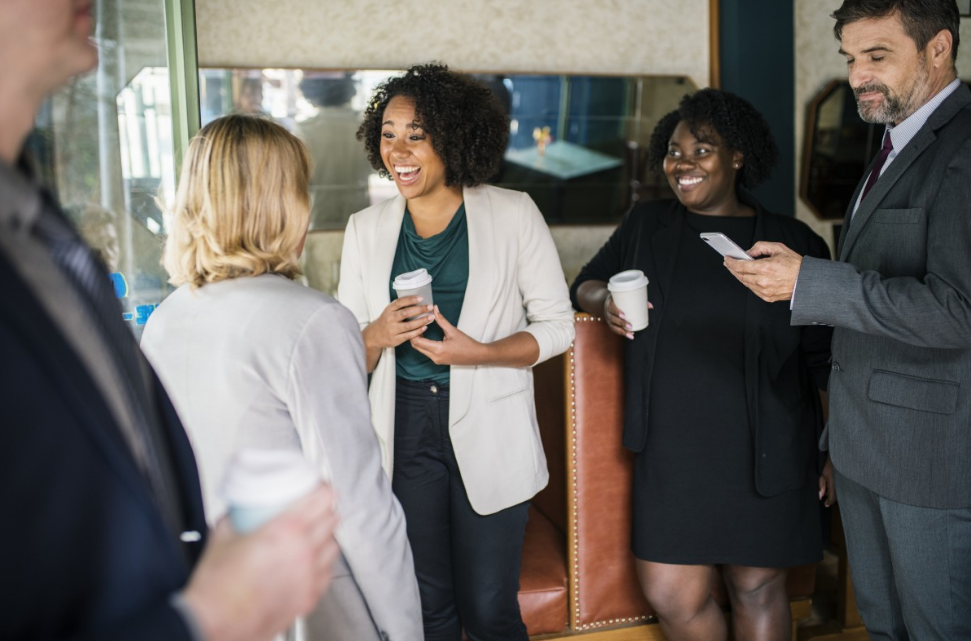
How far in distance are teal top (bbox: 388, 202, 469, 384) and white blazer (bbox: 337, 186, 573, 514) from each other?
1.4 inches

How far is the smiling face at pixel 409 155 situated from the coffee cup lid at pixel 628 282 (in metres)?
0.50

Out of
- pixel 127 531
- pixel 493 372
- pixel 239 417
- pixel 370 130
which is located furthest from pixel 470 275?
pixel 127 531

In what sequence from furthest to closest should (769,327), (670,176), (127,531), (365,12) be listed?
(365,12) → (670,176) → (769,327) → (127,531)

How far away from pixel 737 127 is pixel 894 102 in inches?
25.0

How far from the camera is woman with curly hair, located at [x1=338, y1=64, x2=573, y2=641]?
205cm

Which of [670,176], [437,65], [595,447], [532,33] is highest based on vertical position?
[532,33]

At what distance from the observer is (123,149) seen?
2.34 meters

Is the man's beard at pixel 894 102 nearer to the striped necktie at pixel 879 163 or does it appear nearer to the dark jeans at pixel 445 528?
the striped necktie at pixel 879 163

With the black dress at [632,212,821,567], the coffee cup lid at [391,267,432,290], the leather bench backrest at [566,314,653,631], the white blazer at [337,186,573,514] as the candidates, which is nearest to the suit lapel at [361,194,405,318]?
the white blazer at [337,186,573,514]

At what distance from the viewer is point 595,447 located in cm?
260

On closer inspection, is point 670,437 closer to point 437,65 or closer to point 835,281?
point 835,281

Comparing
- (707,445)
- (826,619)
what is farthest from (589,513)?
(826,619)

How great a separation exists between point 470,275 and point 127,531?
1422mm

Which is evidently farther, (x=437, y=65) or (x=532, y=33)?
(x=532, y=33)
